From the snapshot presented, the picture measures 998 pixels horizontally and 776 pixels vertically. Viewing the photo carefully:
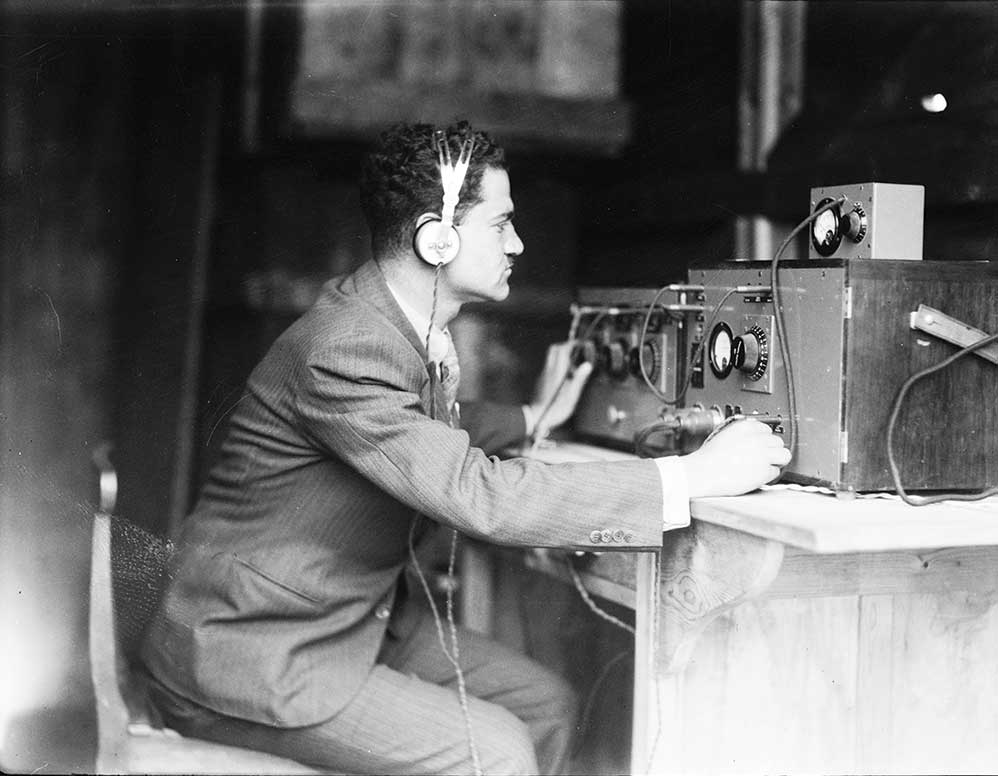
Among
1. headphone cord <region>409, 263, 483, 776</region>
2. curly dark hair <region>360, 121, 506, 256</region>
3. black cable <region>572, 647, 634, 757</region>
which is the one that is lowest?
black cable <region>572, 647, 634, 757</region>

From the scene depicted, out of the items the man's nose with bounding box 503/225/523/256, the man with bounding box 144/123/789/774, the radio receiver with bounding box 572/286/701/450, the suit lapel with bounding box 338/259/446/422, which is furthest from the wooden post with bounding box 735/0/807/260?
the suit lapel with bounding box 338/259/446/422

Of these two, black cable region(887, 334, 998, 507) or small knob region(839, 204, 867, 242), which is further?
small knob region(839, 204, 867, 242)

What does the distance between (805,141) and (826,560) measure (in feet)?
4.07

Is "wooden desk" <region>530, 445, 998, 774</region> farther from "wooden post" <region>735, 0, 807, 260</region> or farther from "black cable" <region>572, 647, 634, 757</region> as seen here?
"wooden post" <region>735, 0, 807, 260</region>

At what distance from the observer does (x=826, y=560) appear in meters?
1.84

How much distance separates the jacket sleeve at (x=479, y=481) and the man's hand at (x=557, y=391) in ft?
2.61

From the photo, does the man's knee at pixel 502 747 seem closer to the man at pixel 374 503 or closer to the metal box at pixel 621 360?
the man at pixel 374 503

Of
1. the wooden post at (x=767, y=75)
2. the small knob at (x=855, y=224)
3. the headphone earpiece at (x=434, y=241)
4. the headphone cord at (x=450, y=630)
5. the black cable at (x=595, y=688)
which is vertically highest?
the wooden post at (x=767, y=75)

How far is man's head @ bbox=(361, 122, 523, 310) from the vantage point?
6.30 feet

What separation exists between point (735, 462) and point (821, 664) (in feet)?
2.09

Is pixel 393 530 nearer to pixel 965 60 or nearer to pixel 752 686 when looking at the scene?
pixel 752 686

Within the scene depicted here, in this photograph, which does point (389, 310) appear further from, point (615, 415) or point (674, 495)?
point (615, 415)

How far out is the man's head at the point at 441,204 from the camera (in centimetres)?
192

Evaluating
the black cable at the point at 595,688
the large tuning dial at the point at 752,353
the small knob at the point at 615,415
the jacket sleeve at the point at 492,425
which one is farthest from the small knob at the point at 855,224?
the black cable at the point at 595,688
